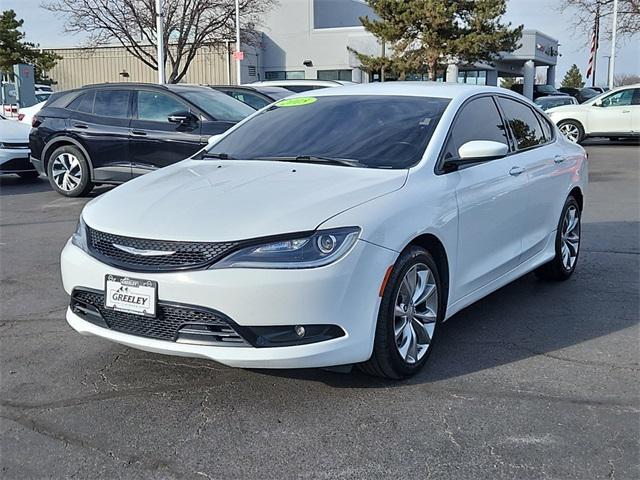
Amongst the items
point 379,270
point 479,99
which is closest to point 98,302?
point 379,270

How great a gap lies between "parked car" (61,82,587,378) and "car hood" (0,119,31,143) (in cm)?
783

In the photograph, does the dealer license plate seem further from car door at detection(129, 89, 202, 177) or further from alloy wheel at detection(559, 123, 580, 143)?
alloy wheel at detection(559, 123, 580, 143)

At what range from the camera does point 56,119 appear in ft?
34.0

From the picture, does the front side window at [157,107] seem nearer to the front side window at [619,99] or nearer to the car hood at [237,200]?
the car hood at [237,200]

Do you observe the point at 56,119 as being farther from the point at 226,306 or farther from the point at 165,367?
the point at 226,306

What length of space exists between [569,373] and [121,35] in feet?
110

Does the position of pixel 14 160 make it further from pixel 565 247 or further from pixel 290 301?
pixel 290 301

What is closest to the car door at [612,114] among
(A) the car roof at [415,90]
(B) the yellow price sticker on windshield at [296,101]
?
(A) the car roof at [415,90]

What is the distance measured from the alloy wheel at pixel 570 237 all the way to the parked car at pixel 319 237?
0.94 m

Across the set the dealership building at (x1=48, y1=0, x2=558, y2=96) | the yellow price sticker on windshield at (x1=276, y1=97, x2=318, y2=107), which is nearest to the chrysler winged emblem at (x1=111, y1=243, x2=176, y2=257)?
the yellow price sticker on windshield at (x1=276, y1=97, x2=318, y2=107)

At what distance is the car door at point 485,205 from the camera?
4.25 m

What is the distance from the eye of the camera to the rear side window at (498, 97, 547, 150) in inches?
206

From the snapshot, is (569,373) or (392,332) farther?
(569,373)

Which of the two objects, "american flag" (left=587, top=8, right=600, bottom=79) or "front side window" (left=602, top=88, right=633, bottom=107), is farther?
"american flag" (left=587, top=8, right=600, bottom=79)
